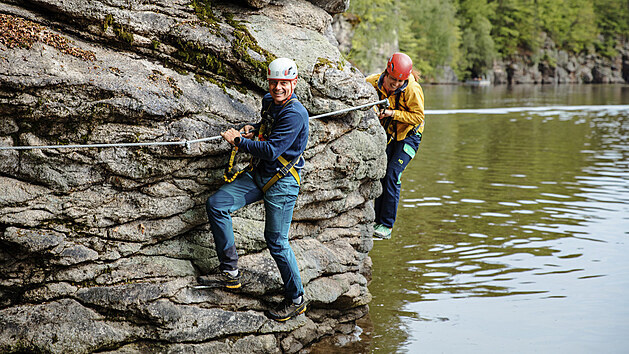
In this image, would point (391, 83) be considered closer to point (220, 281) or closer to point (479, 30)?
point (220, 281)

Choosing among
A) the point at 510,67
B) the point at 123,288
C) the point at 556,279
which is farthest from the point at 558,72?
the point at 123,288

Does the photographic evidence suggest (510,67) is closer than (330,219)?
No

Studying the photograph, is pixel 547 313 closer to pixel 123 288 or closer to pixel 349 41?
pixel 123 288

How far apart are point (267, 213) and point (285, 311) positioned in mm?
1515

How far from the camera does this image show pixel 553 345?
10.0 metres

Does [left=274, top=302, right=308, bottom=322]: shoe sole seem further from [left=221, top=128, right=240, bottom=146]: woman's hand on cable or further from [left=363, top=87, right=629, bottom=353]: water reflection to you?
[left=221, top=128, right=240, bottom=146]: woman's hand on cable

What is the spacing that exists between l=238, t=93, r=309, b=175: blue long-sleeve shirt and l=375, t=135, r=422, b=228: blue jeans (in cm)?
303

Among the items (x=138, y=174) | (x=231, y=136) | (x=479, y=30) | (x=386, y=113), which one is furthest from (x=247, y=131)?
(x=479, y=30)

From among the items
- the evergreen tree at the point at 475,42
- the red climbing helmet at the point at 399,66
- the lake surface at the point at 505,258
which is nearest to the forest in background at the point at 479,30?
the evergreen tree at the point at 475,42

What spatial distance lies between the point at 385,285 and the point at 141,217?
20.0ft

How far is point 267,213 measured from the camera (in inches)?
325

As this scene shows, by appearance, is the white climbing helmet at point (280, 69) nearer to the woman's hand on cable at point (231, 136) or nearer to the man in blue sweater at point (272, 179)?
the man in blue sweater at point (272, 179)

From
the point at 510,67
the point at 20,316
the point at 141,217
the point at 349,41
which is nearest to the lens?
the point at 20,316

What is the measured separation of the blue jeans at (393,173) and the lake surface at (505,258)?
6.14ft
